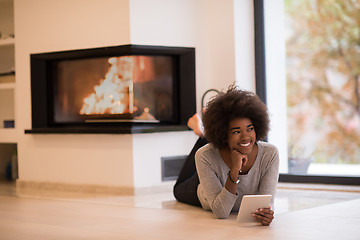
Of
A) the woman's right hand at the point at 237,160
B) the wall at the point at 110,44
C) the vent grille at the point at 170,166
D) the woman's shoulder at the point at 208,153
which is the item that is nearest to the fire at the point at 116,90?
the wall at the point at 110,44

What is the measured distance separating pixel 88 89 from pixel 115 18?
0.76 m

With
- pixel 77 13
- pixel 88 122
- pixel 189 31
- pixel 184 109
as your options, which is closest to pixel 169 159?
pixel 184 109

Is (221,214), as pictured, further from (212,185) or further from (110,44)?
(110,44)

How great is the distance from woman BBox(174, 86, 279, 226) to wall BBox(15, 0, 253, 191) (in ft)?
5.86

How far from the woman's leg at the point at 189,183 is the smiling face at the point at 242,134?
2.33 ft

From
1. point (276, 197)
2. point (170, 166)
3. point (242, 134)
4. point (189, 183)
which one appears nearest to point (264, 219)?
point (242, 134)

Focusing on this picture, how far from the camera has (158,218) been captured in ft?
12.2

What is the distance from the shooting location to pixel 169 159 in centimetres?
532

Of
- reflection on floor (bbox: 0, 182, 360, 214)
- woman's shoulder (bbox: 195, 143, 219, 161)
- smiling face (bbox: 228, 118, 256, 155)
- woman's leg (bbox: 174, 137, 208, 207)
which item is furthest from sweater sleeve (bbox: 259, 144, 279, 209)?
woman's leg (bbox: 174, 137, 208, 207)

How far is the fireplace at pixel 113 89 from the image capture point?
206 inches

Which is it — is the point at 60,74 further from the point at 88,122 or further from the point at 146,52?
the point at 146,52

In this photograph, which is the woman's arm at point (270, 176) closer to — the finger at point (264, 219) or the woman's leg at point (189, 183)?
the finger at point (264, 219)

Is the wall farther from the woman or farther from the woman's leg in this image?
the woman

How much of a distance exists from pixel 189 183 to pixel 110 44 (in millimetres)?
1743
